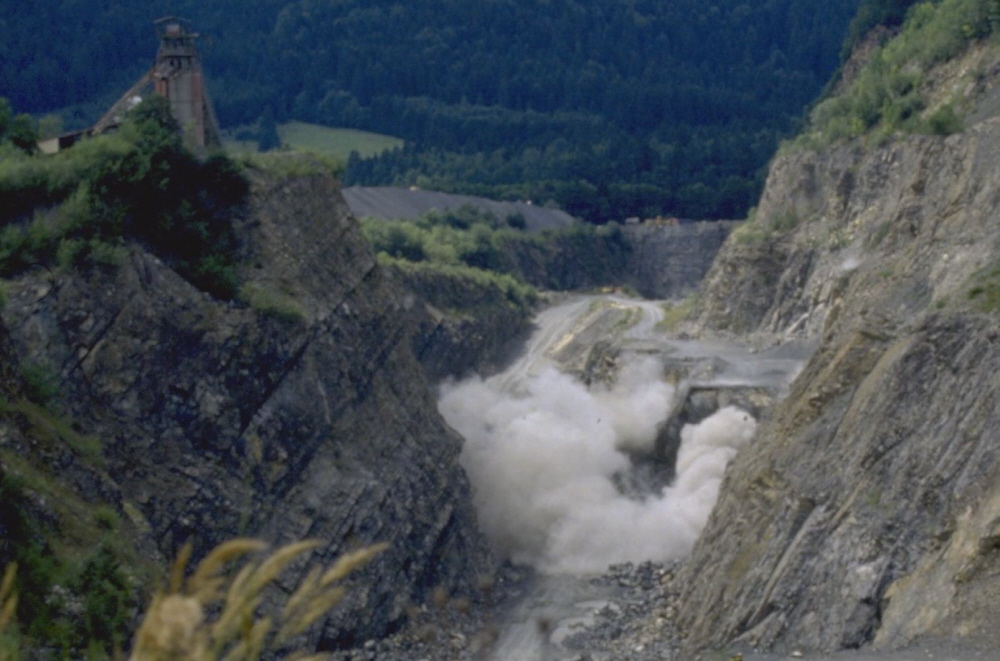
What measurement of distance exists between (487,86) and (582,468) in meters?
129

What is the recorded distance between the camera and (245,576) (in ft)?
28.3

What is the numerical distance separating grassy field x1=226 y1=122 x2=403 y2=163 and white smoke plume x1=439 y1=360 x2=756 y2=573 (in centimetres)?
8475

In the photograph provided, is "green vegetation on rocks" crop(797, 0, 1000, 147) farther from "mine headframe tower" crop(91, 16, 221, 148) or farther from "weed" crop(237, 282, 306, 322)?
"weed" crop(237, 282, 306, 322)

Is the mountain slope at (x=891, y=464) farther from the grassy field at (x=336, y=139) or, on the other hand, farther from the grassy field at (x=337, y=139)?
the grassy field at (x=337, y=139)

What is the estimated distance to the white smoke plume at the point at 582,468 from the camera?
4738 centimetres

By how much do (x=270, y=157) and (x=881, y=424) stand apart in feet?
54.3

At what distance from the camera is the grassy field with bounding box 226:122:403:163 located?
148 meters

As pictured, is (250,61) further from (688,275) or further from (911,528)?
(911,528)

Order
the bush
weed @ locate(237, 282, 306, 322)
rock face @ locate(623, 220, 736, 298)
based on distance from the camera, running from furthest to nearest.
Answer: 1. rock face @ locate(623, 220, 736, 298)
2. weed @ locate(237, 282, 306, 322)
3. the bush

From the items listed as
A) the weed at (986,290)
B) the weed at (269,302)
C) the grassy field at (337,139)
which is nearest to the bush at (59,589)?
the weed at (269,302)

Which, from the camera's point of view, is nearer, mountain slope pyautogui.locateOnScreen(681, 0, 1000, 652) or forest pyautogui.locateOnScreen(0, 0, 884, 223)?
mountain slope pyautogui.locateOnScreen(681, 0, 1000, 652)

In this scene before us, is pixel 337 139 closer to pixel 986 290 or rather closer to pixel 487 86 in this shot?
pixel 487 86

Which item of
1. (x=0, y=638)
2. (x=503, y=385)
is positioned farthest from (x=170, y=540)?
(x=503, y=385)

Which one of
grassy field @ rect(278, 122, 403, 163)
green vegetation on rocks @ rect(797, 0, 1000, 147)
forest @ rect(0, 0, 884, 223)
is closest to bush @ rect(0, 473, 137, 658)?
green vegetation on rocks @ rect(797, 0, 1000, 147)
